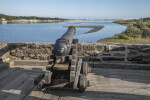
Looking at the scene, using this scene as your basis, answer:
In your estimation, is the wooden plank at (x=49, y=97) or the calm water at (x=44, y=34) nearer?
the wooden plank at (x=49, y=97)

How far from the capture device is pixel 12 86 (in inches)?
152

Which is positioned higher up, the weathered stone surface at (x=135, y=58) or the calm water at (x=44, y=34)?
the weathered stone surface at (x=135, y=58)

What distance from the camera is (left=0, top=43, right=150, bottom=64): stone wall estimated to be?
17.5 feet

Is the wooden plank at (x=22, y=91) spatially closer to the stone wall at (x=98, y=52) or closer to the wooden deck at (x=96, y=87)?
the wooden deck at (x=96, y=87)

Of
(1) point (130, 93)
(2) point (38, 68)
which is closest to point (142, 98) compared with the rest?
(1) point (130, 93)

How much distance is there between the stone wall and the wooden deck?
563 millimetres

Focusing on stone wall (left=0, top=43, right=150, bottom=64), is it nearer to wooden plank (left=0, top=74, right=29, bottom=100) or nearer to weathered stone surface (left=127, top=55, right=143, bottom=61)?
weathered stone surface (left=127, top=55, right=143, bottom=61)

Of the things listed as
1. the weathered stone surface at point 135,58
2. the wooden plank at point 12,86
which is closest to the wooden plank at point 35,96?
the wooden plank at point 12,86

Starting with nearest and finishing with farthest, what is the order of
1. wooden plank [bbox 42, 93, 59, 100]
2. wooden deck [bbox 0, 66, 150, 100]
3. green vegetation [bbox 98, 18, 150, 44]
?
wooden plank [bbox 42, 93, 59, 100], wooden deck [bbox 0, 66, 150, 100], green vegetation [bbox 98, 18, 150, 44]

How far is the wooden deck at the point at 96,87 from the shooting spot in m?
3.32

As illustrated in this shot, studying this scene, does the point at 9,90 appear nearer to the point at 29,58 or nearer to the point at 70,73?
the point at 70,73

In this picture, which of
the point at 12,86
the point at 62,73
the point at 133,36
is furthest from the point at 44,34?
the point at 62,73

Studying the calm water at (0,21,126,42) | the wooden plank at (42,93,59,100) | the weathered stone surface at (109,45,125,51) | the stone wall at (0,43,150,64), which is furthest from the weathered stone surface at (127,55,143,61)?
the calm water at (0,21,126,42)

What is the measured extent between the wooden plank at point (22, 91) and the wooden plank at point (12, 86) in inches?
3.8
